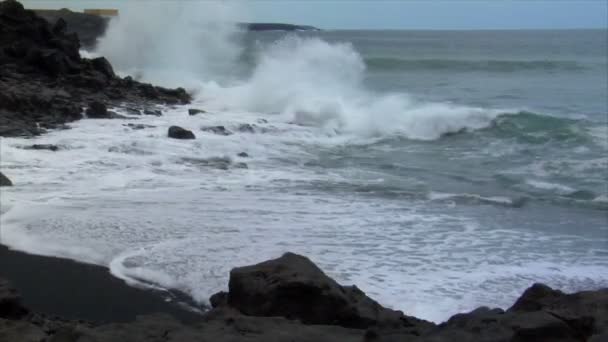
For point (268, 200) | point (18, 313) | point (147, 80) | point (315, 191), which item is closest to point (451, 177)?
point (315, 191)

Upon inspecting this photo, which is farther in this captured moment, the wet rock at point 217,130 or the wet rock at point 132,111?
the wet rock at point 132,111

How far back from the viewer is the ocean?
19.2 feet

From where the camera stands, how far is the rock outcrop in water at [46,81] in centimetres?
1403

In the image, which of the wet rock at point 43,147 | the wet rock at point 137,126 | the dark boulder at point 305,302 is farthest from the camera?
the wet rock at point 137,126

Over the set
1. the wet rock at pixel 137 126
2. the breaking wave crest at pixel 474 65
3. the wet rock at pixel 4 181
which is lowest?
the wet rock at pixel 4 181

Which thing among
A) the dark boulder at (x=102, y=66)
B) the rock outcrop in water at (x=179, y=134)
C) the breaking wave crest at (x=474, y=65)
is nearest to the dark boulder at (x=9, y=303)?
the rock outcrop in water at (x=179, y=134)

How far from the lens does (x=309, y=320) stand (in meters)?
3.91

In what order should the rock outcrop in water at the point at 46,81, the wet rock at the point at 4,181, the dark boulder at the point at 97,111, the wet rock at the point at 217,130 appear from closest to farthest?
the wet rock at the point at 4,181 < the rock outcrop in water at the point at 46,81 < the wet rock at the point at 217,130 < the dark boulder at the point at 97,111

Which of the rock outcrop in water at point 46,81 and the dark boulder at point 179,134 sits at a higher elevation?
the rock outcrop in water at point 46,81

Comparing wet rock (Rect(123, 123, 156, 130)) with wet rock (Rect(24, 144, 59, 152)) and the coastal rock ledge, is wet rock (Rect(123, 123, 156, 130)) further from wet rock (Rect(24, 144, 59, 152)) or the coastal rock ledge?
the coastal rock ledge

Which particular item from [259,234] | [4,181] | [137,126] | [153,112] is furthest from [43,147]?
[153,112]

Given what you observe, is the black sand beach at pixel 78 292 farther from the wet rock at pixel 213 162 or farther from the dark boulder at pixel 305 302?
the wet rock at pixel 213 162

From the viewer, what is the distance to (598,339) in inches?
121

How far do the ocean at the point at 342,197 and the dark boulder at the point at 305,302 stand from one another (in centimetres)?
103
